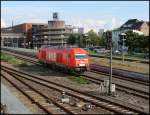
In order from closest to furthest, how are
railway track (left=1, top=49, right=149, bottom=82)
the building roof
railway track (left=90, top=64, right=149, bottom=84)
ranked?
railway track (left=1, top=49, right=149, bottom=82), railway track (left=90, top=64, right=149, bottom=84), the building roof

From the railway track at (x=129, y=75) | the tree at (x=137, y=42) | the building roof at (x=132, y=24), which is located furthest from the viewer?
the building roof at (x=132, y=24)

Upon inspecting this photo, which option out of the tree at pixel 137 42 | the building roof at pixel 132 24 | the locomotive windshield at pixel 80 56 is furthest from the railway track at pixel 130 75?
the building roof at pixel 132 24

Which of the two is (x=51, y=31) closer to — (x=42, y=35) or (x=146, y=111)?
(x=42, y=35)

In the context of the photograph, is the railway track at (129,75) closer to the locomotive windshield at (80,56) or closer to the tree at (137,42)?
the locomotive windshield at (80,56)

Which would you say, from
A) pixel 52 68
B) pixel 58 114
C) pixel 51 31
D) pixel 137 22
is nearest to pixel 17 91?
pixel 58 114

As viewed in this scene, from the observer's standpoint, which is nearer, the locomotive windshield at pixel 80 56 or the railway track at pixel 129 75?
the railway track at pixel 129 75

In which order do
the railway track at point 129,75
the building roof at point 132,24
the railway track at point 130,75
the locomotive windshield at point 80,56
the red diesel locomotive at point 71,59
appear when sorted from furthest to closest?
the building roof at point 132,24 < the locomotive windshield at point 80,56 < the red diesel locomotive at point 71,59 < the railway track at point 130,75 < the railway track at point 129,75

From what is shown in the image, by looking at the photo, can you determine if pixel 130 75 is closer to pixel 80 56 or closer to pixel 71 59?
pixel 80 56

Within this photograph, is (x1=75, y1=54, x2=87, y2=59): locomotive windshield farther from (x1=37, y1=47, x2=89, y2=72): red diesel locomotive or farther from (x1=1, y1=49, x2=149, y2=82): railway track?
(x1=1, y1=49, x2=149, y2=82): railway track

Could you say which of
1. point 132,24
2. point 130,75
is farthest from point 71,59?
point 132,24

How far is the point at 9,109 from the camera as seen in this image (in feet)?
55.1

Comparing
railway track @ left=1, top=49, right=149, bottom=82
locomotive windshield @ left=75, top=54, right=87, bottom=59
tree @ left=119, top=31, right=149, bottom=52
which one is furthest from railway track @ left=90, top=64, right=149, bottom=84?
tree @ left=119, top=31, right=149, bottom=52

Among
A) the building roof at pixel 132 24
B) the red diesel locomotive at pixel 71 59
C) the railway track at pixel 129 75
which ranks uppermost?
the building roof at pixel 132 24

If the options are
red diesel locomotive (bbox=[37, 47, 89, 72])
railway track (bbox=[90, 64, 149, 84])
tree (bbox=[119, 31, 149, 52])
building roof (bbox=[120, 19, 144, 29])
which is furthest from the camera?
building roof (bbox=[120, 19, 144, 29])
